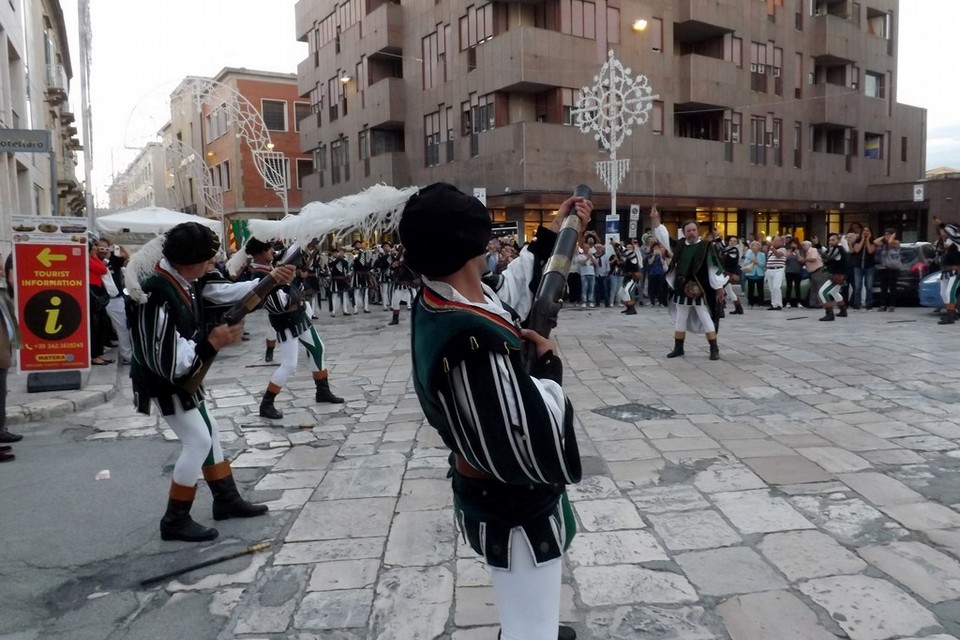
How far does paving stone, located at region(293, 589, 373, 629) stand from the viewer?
125 inches

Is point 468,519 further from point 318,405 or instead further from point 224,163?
point 224,163

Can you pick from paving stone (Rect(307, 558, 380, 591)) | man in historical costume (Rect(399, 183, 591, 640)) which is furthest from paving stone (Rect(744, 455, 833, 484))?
man in historical costume (Rect(399, 183, 591, 640))

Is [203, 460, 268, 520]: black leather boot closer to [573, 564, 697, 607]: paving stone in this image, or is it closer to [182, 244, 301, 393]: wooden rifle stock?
[182, 244, 301, 393]: wooden rifle stock

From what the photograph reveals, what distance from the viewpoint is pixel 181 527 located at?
4.13 meters

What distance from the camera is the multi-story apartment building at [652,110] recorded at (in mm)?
25859

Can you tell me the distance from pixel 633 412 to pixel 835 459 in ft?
6.55

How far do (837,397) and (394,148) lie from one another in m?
28.8

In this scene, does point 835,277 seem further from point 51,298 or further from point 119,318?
point 51,298

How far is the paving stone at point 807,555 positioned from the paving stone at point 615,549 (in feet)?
1.89

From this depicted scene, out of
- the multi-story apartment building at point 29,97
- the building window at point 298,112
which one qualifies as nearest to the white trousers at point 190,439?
the multi-story apartment building at point 29,97

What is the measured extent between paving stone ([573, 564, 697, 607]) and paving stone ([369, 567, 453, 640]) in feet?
2.18

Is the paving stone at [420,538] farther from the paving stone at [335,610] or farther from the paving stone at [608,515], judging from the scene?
the paving stone at [608,515]

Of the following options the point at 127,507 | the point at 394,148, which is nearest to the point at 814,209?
the point at 394,148

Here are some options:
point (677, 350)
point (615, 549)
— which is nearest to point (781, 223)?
point (677, 350)
